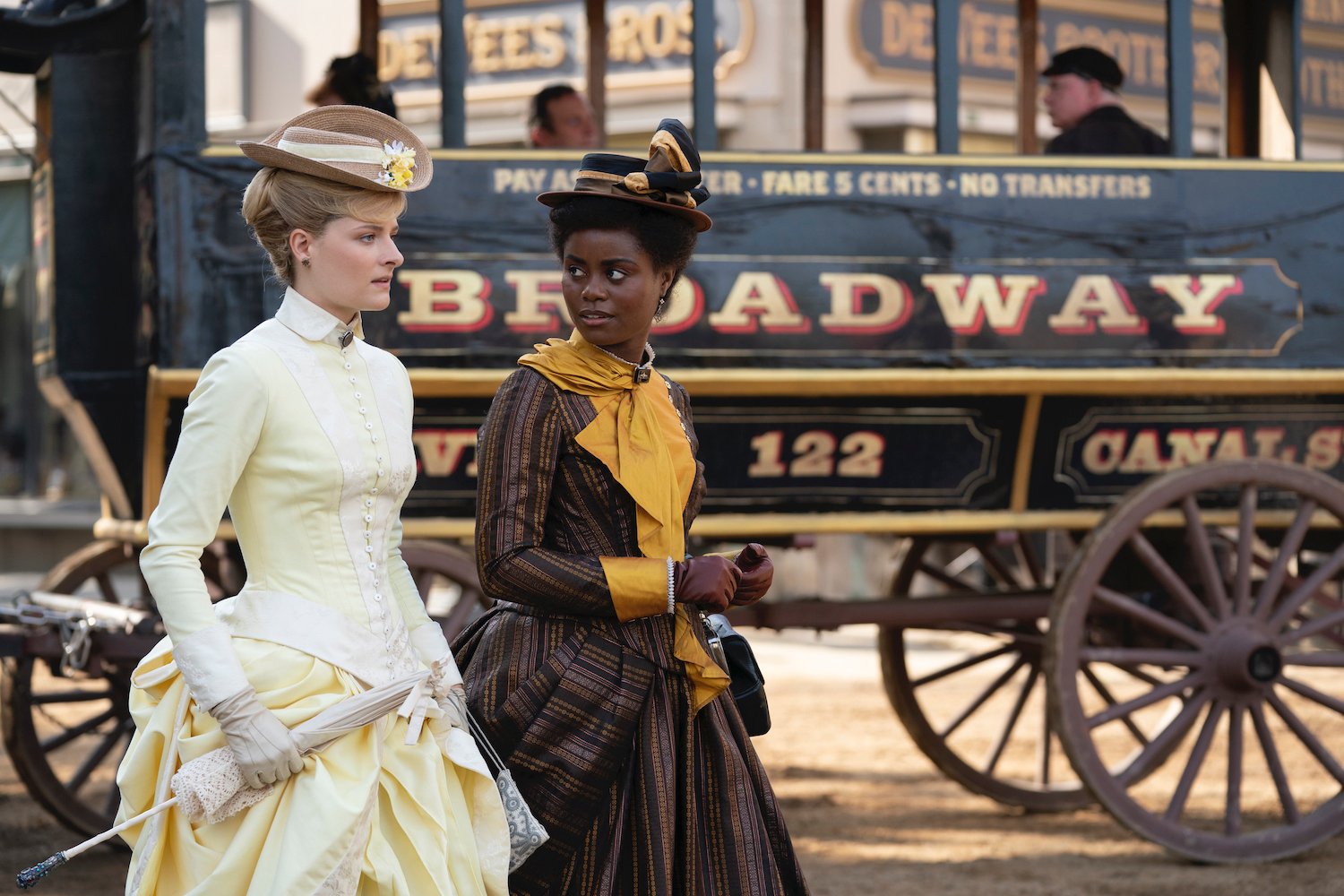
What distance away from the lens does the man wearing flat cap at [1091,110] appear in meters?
5.09

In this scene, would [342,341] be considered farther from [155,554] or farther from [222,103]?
[222,103]

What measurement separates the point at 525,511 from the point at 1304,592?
119 inches

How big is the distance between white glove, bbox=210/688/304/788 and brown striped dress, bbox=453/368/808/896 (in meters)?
0.46

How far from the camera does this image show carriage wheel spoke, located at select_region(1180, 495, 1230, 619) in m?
4.79

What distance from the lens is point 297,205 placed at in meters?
2.39

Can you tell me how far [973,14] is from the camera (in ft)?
32.4

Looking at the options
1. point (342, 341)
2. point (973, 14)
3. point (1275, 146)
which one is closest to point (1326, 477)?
point (1275, 146)

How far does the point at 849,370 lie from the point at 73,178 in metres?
2.17

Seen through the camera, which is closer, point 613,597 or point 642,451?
point 613,597

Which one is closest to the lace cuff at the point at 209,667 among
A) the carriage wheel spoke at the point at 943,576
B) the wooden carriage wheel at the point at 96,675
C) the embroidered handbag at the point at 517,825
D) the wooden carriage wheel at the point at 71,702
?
the embroidered handbag at the point at 517,825

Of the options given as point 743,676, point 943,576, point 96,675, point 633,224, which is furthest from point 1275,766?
point 96,675

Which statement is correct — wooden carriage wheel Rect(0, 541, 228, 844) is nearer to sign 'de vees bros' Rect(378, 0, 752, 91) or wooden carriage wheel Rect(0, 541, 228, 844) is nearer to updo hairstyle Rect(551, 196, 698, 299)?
updo hairstyle Rect(551, 196, 698, 299)

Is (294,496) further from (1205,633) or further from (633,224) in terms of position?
(1205,633)

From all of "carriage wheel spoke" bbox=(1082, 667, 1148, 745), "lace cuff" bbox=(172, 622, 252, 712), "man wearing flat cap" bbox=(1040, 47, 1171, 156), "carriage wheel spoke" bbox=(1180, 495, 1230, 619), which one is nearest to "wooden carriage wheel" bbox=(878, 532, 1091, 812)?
"carriage wheel spoke" bbox=(1082, 667, 1148, 745)
